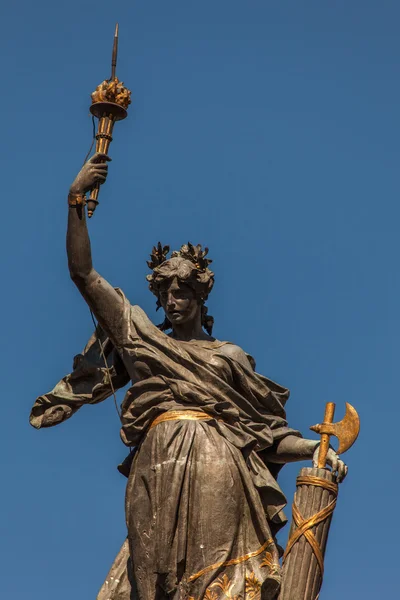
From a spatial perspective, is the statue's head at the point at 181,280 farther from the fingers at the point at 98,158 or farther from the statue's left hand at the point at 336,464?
the statue's left hand at the point at 336,464

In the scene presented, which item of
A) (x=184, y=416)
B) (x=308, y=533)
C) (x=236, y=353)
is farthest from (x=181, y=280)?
(x=308, y=533)

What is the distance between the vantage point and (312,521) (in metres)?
19.5

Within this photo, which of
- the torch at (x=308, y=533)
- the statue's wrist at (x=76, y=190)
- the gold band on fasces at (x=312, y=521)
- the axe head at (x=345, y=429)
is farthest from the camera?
the statue's wrist at (x=76, y=190)

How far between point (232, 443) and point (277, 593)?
162 centimetres

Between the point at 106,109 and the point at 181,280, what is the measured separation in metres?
1.88

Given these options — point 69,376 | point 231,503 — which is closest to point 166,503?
point 231,503

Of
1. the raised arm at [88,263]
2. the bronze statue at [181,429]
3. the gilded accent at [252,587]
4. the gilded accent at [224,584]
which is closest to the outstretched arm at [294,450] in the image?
the bronze statue at [181,429]

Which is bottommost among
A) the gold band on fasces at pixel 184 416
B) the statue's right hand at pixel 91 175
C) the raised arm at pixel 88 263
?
the gold band on fasces at pixel 184 416

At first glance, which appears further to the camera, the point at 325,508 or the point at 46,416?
the point at 46,416

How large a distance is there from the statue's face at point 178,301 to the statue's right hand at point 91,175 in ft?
4.52

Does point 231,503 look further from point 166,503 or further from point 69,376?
point 69,376

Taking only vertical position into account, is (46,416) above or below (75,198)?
below

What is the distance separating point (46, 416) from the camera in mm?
21031

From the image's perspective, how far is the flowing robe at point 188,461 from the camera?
19672mm
